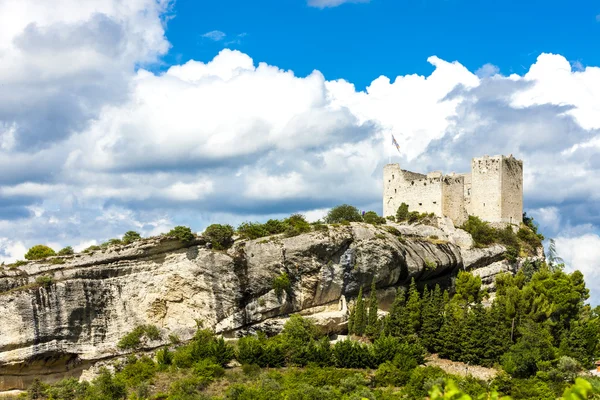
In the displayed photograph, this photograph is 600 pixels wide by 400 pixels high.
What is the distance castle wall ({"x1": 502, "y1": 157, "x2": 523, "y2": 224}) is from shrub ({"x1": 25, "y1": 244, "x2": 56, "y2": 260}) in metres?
39.2

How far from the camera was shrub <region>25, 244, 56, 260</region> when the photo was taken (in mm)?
53906

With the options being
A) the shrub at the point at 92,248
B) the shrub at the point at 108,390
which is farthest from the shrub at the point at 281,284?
the shrub at the point at 108,390

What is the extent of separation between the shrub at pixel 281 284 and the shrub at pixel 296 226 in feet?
11.5

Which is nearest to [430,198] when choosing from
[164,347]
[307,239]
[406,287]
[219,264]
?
[406,287]

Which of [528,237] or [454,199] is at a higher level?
[454,199]

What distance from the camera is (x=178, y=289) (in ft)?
176

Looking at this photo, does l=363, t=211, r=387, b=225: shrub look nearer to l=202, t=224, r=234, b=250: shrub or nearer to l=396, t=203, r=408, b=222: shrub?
l=396, t=203, r=408, b=222: shrub

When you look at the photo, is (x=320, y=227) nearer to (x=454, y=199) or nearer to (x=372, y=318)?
(x=372, y=318)

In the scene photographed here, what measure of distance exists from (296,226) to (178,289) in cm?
961

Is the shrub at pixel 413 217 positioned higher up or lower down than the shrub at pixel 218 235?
higher up

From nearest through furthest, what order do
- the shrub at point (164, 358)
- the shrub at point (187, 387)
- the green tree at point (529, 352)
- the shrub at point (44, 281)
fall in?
the shrub at point (187, 387), the green tree at point (529, 352), the shrub at point (164, 358), the shrub at point (44, 281)

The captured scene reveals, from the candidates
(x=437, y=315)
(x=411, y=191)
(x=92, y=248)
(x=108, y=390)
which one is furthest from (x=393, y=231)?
(x=108, y=390)

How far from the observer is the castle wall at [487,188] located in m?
69.5

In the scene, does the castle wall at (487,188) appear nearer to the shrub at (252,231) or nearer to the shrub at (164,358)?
the shrub at (252,231)
